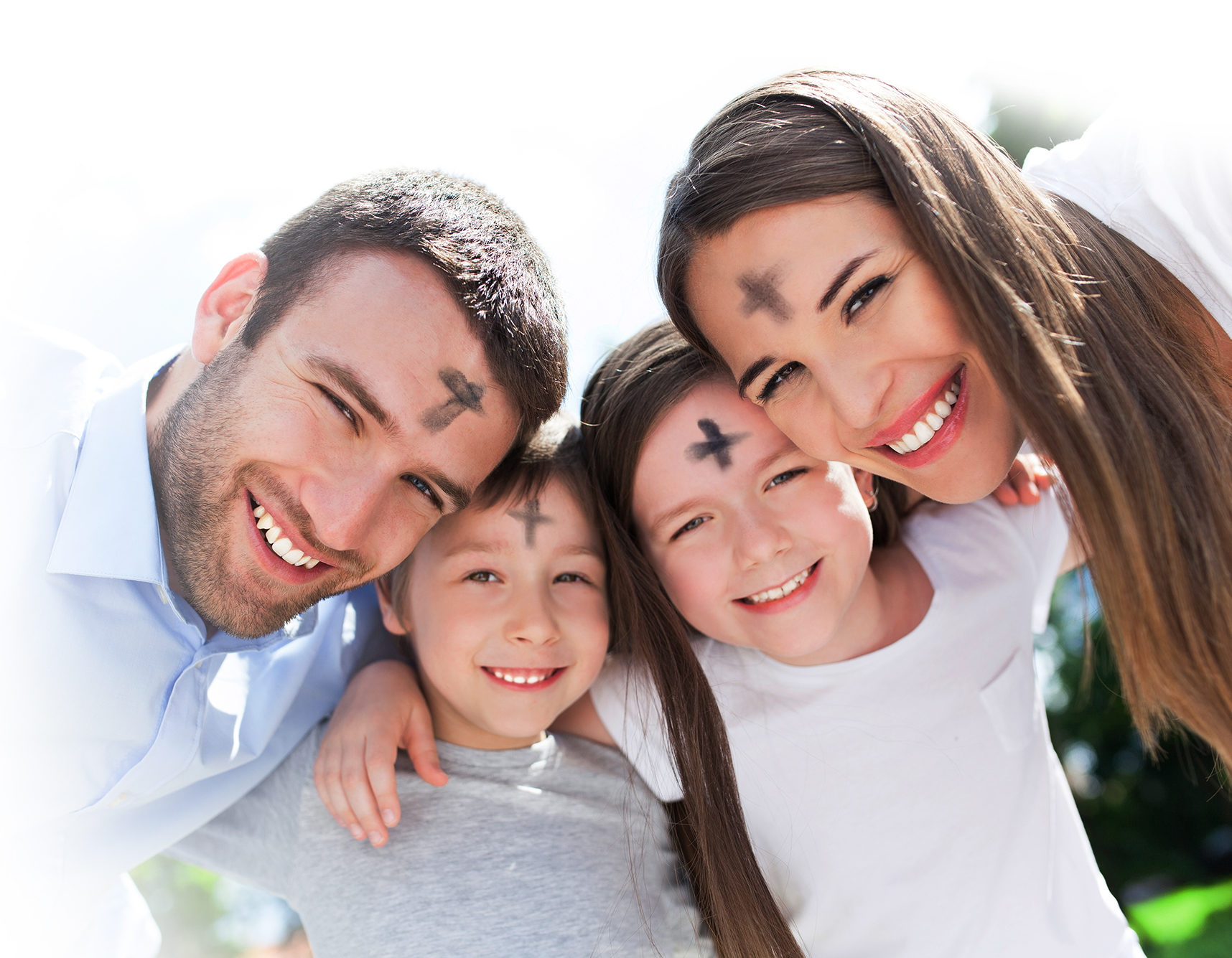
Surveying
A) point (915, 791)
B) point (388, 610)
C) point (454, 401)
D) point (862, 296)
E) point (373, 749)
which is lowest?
point (915, 791)

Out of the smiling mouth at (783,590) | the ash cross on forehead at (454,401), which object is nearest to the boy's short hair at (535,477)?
the ash cross on forehead at (454,401)

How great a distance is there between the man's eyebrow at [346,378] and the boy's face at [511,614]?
508 mm

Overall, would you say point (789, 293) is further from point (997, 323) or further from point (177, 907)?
point (177, 907)

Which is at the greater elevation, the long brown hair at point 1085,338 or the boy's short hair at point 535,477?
the long brown hair at point 1085,338

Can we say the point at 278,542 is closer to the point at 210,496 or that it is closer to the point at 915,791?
the point at 210,496

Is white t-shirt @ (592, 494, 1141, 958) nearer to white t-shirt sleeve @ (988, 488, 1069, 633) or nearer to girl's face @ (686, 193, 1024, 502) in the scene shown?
white t-shirt sleeve @ (988, 488, 1069, 633)

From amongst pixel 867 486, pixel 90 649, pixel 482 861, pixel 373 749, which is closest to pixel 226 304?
pixel 90 649

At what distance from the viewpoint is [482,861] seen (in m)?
2.07

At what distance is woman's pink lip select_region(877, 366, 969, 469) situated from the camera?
1842mm

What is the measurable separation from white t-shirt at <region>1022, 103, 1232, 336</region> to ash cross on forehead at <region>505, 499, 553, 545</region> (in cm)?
147


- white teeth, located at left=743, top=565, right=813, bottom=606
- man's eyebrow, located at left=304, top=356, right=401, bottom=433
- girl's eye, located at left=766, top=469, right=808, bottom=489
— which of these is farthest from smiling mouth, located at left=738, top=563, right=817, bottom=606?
man's eyebrow, located at left=304, top=356, right=401, bottom=433

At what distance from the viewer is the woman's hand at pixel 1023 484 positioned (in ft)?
8.31

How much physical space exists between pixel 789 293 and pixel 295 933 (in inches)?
355

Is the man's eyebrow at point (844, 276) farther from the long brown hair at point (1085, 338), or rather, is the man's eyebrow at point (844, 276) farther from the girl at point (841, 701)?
the girl at point (841, 701)
